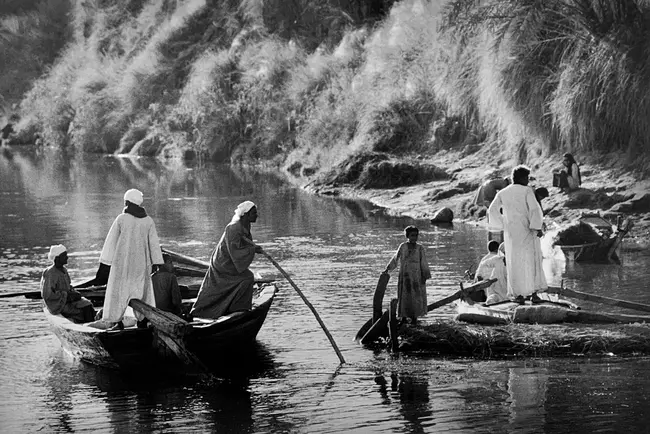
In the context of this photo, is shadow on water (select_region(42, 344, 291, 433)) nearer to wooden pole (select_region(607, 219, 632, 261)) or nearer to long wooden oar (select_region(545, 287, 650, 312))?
long wooden oar (select_region(545, 287, 650, 312))

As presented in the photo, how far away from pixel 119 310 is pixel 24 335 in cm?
214

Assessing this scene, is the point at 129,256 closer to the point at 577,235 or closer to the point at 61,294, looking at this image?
the point at 61,294

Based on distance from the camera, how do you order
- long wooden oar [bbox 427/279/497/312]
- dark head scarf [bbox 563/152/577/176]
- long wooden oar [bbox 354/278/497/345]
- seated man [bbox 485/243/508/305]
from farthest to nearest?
dark head scarf [bbox 563/152/577/176] → seated man [bbox 485/243/508/305] → long wooden oar [bbox 427/279/497/312] → long wooden oar [bbox 354/278/497/345]

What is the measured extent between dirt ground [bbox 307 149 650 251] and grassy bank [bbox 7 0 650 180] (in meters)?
0.38

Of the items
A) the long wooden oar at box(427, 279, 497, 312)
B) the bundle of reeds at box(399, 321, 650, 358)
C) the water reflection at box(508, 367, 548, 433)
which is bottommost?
the water reflection at box(508, 367, 548, 433)

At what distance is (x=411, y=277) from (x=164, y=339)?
256 centimetres

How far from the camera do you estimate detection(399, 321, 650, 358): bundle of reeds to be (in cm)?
1124

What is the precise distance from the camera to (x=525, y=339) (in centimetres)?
1141

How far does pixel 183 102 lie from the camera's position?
44812 millimetres

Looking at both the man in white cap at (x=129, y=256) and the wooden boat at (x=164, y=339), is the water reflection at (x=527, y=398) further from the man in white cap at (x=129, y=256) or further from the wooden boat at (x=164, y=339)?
the man in white cap at (x=129, y=256)

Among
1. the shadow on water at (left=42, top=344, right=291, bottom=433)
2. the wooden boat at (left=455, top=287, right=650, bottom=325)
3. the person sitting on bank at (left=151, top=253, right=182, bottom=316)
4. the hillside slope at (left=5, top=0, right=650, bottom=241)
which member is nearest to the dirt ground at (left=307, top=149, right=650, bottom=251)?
the hillside slope at (left=5, top=0, right=650, bottom=241)

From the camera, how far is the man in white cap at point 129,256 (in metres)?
11.8

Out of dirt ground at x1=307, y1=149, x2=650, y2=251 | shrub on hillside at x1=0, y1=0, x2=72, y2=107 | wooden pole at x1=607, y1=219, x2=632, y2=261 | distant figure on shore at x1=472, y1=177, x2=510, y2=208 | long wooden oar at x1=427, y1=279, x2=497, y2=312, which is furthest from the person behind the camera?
shrub on hillside at x1=0, y1=0, x2=72, y2=107

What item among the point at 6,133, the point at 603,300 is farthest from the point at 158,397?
the point at 6,133
